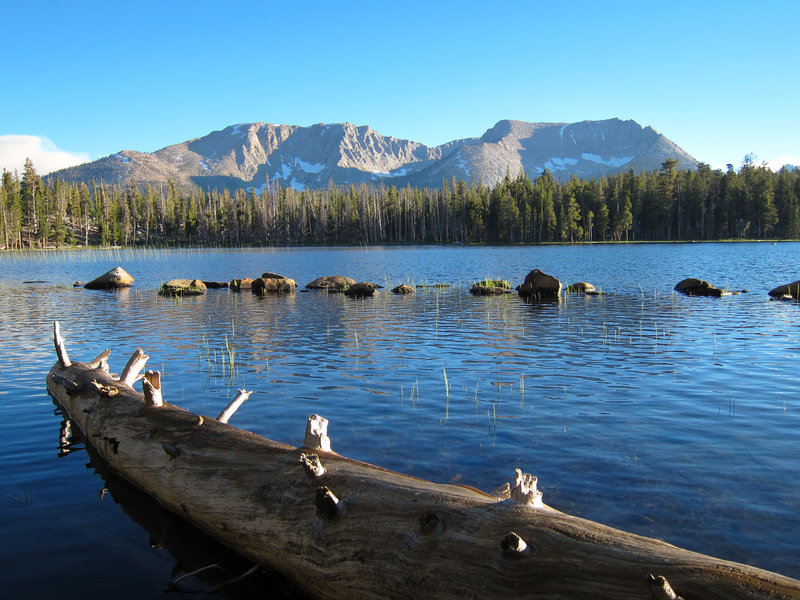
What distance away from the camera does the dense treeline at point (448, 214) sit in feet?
400

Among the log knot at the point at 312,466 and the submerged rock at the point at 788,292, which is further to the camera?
the submerged rock at the point at 788,292

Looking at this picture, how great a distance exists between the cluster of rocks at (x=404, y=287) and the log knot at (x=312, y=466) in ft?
87.1

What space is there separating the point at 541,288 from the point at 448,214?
12259 cm

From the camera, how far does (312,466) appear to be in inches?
201

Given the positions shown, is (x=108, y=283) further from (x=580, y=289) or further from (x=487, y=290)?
(x=580, y=289)

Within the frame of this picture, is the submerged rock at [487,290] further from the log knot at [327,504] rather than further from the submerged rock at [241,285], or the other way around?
the log knot at [327,504]

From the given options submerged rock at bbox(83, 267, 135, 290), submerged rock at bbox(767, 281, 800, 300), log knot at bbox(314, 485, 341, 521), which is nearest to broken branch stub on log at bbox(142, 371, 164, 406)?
log knot at bbox(314, 485, 341, 521)

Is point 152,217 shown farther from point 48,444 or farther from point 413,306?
point 48,444

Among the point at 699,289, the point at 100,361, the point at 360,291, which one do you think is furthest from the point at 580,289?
the point at 100,361

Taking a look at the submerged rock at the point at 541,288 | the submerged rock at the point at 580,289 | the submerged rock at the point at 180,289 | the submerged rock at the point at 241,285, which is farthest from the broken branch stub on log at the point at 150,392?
the submerged rock at the point at 241,285

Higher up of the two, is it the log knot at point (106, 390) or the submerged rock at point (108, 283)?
the submerged rock at point (108, 283)

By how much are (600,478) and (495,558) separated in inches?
170

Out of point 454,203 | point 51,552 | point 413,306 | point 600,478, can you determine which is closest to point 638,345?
point 600,478

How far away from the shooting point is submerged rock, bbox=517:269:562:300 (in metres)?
31.1
